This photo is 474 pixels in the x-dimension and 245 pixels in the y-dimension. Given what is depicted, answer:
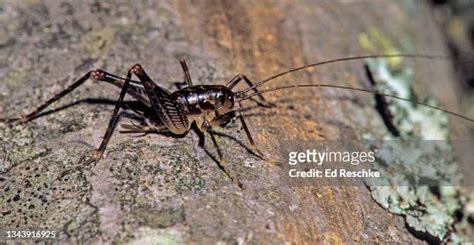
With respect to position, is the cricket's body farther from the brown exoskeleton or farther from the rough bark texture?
the rough bark texture

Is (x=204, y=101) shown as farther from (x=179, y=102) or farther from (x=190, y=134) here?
(x=190, y=134)

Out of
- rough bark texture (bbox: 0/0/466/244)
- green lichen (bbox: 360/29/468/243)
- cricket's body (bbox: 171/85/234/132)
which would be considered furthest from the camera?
cricket's body (bbox: 171/85/234/132)

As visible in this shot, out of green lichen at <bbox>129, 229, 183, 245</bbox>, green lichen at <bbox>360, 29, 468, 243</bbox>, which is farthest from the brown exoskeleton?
green lichen at <bbox>129, 229, 183, 245</bbox>

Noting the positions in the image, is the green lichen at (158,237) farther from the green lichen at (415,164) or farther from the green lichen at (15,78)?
the green lichen at (15,78)

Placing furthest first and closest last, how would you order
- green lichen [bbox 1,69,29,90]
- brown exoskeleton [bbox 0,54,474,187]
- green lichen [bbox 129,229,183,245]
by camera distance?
1. green lichen [bbox 1,69,29,90]
2. brown exoskeleton [bbox 0,54,474,187]
3. green lichen [bbox 129,229,183,245]

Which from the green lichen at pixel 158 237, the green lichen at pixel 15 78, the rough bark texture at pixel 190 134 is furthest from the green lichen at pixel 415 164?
the green lichen at pixel 15 78

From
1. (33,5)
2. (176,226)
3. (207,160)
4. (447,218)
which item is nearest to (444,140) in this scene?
(447,218)
